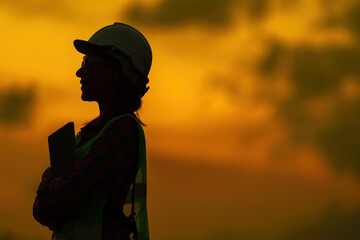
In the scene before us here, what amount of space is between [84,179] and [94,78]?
1.11 meters

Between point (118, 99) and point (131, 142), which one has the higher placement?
point (118, 99)

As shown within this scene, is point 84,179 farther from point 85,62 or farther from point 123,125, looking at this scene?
point 85,62

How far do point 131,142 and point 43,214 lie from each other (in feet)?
3.15

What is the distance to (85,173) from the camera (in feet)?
15.8

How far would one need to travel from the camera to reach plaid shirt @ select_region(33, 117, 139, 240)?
480 cm

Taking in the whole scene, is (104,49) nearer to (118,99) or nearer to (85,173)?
(118,99)

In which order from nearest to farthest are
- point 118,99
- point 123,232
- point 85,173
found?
point 85,173 < point 123,232 < point 118,99

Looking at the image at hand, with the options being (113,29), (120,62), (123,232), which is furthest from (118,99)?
(123,232)

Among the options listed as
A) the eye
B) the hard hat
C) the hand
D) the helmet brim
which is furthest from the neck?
the hand

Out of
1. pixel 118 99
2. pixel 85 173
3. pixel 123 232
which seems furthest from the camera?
pixel 118 99

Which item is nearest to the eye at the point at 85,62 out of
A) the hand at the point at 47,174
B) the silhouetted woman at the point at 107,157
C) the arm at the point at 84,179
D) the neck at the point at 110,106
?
the silhouetted woman at the point at 107,157

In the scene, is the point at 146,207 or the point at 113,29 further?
the point at 113,29

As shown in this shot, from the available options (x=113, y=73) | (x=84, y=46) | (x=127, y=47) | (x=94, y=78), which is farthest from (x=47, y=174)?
(x=127, y=47)

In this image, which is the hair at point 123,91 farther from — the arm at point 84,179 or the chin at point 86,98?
the arm at point 84,179
